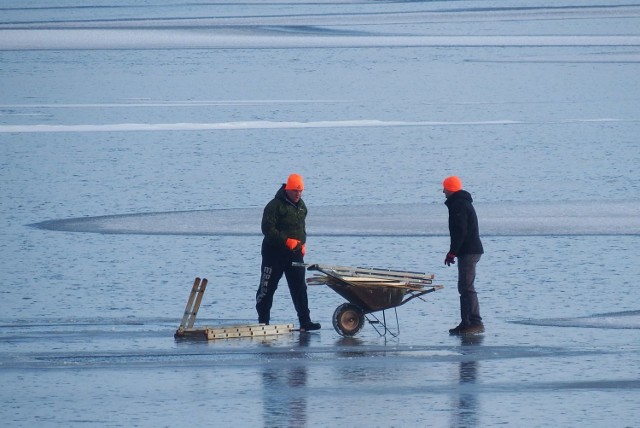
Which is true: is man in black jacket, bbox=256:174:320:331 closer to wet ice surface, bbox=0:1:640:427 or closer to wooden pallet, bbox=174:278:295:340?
wet ice surface, bbox=0:1:640:427

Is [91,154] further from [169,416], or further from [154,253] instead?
[169,416]

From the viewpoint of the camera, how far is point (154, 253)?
1591 cm

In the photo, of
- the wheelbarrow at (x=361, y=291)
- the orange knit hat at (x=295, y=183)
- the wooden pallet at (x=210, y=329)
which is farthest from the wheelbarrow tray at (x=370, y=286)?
the orange knit hat at (x=295, y=183)

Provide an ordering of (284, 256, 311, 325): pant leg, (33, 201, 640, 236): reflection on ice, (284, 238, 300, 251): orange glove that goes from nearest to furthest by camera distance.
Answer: (284, 256, 311, 325): pant leg < (284, 238, 300, 251): orange glove < (33, 201, 640, 236): reflection on ice

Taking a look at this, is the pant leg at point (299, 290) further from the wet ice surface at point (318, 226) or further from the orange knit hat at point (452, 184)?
the orange knit hat at point (452, 184)

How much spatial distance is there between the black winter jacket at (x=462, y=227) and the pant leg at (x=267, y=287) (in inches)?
54.3

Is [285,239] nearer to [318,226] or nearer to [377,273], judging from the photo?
[377,273]

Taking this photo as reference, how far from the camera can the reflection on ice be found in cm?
1725

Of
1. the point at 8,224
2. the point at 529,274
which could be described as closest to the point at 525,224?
the point at 529,274

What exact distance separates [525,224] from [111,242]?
459 cm

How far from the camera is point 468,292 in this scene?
39.9 feet

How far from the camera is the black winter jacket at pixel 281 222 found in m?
12.5

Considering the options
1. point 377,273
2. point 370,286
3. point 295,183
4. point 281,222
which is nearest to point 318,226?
point 281,222

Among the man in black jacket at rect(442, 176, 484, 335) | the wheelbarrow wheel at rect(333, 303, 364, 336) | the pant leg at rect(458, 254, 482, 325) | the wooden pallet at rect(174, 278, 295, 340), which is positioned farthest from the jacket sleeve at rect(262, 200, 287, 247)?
the pant leg at rect(458, 254, 482, 325)
